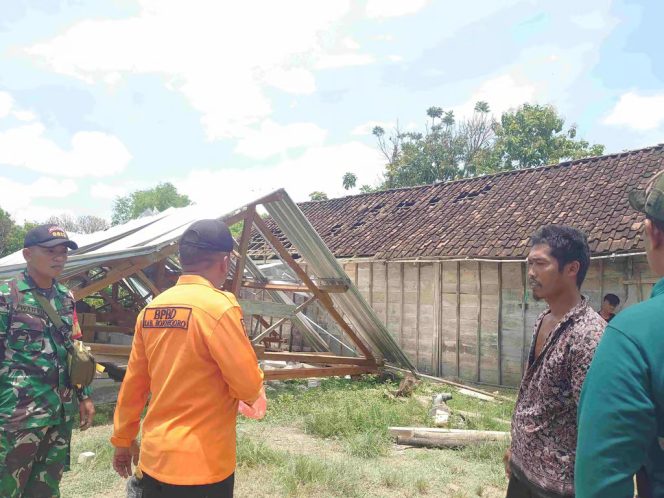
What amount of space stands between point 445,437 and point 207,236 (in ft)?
14.8

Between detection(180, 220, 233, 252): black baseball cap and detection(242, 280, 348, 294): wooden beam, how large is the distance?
606 cm

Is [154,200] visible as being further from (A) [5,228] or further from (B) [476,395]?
(B) [476,395]

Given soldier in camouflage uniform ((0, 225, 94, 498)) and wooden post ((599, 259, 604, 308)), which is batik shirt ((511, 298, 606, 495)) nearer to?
soldier in camouflage uniform ((0, 225, 94, 498))

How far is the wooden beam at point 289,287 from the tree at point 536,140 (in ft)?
63.2

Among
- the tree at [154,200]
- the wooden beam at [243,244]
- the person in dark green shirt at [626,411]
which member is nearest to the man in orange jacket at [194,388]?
the person in dark green shirt at [626,411]

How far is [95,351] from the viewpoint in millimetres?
6445

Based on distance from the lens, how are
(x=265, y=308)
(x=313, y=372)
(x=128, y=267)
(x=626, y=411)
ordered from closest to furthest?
(x=626, y=411)
(x=128, y=267)
(x=265, y=308)
(x=313, y=372)

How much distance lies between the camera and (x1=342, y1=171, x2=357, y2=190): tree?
3694 centimetres

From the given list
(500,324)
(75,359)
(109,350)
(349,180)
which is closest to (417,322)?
(500,324)

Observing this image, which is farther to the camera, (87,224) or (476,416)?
(87,224)

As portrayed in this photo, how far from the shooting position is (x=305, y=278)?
27.0 ft

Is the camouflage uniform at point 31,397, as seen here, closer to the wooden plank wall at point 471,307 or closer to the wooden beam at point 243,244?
the wooden beam at point 243,244

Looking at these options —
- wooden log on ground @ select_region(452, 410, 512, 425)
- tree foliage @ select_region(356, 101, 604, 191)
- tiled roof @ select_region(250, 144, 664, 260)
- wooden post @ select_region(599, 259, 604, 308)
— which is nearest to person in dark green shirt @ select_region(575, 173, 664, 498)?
wooden log on ground @ select_region(452, 410, 512, 425)

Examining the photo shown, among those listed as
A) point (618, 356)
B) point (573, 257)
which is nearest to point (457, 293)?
point (573, 257)
